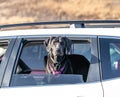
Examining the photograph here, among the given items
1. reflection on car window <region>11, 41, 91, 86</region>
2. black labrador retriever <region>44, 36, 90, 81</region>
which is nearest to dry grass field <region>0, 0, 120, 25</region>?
black labrador retriever <region>44, 36, 90, 81</region>

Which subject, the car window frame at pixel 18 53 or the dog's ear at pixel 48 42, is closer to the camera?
the car window frame at pixel 18 53

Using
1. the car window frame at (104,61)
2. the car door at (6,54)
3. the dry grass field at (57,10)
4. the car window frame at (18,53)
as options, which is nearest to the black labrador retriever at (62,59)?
the car window frame at (18,53)

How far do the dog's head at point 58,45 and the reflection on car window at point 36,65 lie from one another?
65mm

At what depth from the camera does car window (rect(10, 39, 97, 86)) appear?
4820 millimetres

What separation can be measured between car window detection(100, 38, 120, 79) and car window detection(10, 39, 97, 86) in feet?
0.57

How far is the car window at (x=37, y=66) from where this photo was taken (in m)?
4.82

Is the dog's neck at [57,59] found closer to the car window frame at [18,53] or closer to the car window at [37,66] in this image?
the car window at [37,66]

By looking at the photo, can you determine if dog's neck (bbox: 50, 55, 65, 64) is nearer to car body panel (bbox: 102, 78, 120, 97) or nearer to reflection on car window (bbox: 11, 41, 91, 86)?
reflection on car window (bbox: 11, 41, 91, 86)

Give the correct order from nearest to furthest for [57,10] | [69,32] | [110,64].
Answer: [110,64]
[69,32]
[57,10]

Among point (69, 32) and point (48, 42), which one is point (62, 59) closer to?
point (48, 42)

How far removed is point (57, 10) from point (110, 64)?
23.1 metres

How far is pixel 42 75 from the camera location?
193 inches

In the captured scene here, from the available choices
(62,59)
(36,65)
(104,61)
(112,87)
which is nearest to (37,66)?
(36,65)

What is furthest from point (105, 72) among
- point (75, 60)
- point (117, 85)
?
point (75, 60)
